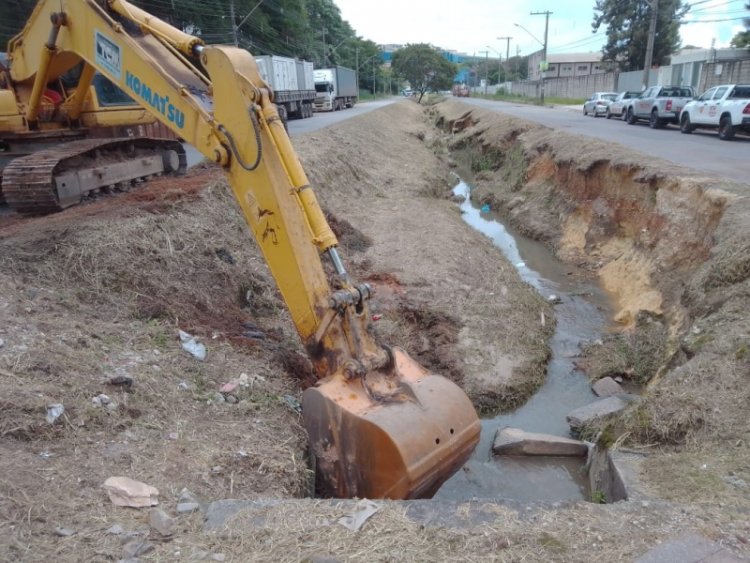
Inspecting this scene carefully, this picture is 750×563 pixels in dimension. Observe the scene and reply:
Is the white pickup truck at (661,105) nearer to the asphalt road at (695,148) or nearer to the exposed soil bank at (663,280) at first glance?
the asphalt road at (695,148)

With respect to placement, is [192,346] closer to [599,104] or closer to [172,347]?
[172,347]

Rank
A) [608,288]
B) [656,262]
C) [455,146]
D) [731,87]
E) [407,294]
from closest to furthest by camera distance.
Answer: [407,294], [656,262], [608,288], [731,87], [455,146]

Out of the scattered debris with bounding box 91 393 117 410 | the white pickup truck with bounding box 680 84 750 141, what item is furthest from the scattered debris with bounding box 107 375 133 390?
the white pickup truck with bounding box 680 84 750 141

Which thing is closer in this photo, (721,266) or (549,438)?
(549,438)

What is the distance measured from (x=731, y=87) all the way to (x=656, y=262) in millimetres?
12868

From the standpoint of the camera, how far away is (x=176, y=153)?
32.0 feet

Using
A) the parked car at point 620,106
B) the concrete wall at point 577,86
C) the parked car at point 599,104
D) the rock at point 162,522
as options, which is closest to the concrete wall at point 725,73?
the parked car at point 599,104

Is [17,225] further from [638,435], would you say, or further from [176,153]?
[638,435]

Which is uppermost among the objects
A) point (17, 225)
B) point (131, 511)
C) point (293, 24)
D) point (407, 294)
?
point (293, 24)

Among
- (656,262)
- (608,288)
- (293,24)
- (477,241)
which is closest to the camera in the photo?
(656,262)

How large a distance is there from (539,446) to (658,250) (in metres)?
5.19

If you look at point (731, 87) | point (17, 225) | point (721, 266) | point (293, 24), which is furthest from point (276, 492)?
point (293, 24)

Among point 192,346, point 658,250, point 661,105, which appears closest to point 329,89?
point 661,105

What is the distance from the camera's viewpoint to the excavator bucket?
11.6 ft
